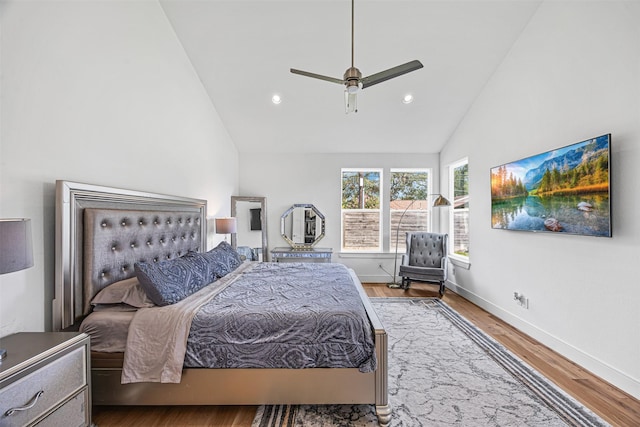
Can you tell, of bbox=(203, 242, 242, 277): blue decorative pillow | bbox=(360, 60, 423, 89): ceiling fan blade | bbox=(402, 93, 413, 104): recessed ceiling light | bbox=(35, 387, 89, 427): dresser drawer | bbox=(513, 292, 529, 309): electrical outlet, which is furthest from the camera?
bbox=(402, 93, 413, 104): recessed ceiling light

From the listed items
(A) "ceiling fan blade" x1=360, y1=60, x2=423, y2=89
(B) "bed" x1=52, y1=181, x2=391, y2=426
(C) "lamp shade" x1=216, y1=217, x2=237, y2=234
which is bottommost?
(B) "bed" x1=52, y1=181, x2=391, y2=426

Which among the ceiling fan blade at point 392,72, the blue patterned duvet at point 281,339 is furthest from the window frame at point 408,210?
the blue patterned duvet at point 281,339

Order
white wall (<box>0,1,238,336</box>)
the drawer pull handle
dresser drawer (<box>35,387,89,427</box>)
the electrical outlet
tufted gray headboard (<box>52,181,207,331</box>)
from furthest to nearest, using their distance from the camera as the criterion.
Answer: the electrical outlet < tufted gray headboard (<box>52,181,207,331</box>) < white wall (<box>0,1,238,336</box>) < dresser drawer (<box>35,387,89,427</box>) < the drawer pull handle

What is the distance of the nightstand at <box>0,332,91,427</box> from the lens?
115cm

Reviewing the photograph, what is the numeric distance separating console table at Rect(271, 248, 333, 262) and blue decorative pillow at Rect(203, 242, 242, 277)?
145cm

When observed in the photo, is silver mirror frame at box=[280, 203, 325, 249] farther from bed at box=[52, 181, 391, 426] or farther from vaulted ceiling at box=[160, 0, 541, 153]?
bed at box=[52, 181, 391, 426]

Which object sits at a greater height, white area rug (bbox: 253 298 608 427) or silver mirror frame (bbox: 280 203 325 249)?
silver mirror frame (bbox: 280 203 325 249)

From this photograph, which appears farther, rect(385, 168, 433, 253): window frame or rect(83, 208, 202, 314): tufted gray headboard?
rect(385, 168, 433, 253): window frame

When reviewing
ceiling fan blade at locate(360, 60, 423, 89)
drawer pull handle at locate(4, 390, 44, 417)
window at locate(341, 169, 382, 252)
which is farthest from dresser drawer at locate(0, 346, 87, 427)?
window at locate(341, 169, 382, 252)

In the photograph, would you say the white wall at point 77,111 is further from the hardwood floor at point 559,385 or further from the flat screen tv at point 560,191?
the flat screen tv at point 560,191

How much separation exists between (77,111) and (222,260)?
5.54 ft

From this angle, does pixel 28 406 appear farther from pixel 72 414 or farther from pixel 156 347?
pixel 156 347

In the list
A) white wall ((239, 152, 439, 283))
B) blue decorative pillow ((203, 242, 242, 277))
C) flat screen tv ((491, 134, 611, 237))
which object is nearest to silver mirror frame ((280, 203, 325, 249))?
white wall ((239, 152, 439, 283))

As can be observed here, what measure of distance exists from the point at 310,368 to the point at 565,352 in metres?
2.33
